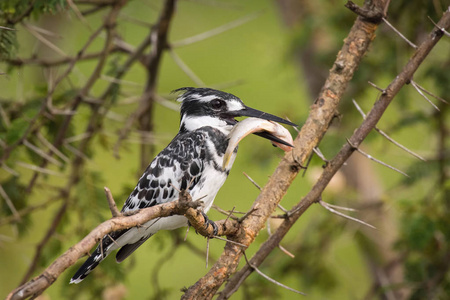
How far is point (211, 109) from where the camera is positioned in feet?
9.80

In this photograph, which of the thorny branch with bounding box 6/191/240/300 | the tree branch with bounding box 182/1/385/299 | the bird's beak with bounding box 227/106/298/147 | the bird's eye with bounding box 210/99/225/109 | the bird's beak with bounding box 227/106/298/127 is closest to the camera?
the thorny branch with bounding box 6/191/240/300

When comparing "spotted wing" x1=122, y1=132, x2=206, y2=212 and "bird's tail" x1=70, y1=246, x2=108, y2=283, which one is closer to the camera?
"bird's tail" x1=70, y1=246, x2=108, y2=283

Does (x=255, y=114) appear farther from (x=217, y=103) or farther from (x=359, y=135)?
(x=359, y=135)

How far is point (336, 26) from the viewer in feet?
13.1

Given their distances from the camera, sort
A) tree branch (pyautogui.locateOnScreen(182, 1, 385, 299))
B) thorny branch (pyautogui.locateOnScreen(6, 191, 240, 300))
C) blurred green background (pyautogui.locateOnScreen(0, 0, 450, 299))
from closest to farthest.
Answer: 1. thorny branch (pyautogui.locateOnScreen(6, 191, 240, 300))
2. tree branch (pyautogui.locateOnScreen(182, 1, 385, 299))
3. blurred green background (pyautogui.locateOnScreen(0, 0, 450, 299))

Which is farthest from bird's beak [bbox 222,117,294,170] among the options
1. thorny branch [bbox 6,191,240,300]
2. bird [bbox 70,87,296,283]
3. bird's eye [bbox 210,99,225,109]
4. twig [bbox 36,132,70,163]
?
twig [bbox 36,132,70,163]

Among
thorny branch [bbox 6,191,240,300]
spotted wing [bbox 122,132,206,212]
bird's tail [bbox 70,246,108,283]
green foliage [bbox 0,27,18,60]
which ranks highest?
green foliage [bbox 0,27,18,60]

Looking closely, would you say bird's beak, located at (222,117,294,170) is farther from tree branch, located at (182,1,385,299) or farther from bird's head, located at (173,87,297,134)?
bird's head, located at (173,87,297,134)

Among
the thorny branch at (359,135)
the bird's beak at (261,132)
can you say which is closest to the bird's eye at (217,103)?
the bird's beak at (261,132)

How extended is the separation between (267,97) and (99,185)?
7518mm

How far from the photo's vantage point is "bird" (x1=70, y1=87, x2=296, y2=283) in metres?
2.82

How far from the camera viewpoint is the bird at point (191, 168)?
9.25 feet

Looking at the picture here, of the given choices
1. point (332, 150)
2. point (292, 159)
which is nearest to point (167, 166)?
point (292, 159)

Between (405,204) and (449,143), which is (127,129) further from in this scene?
(449,143)
